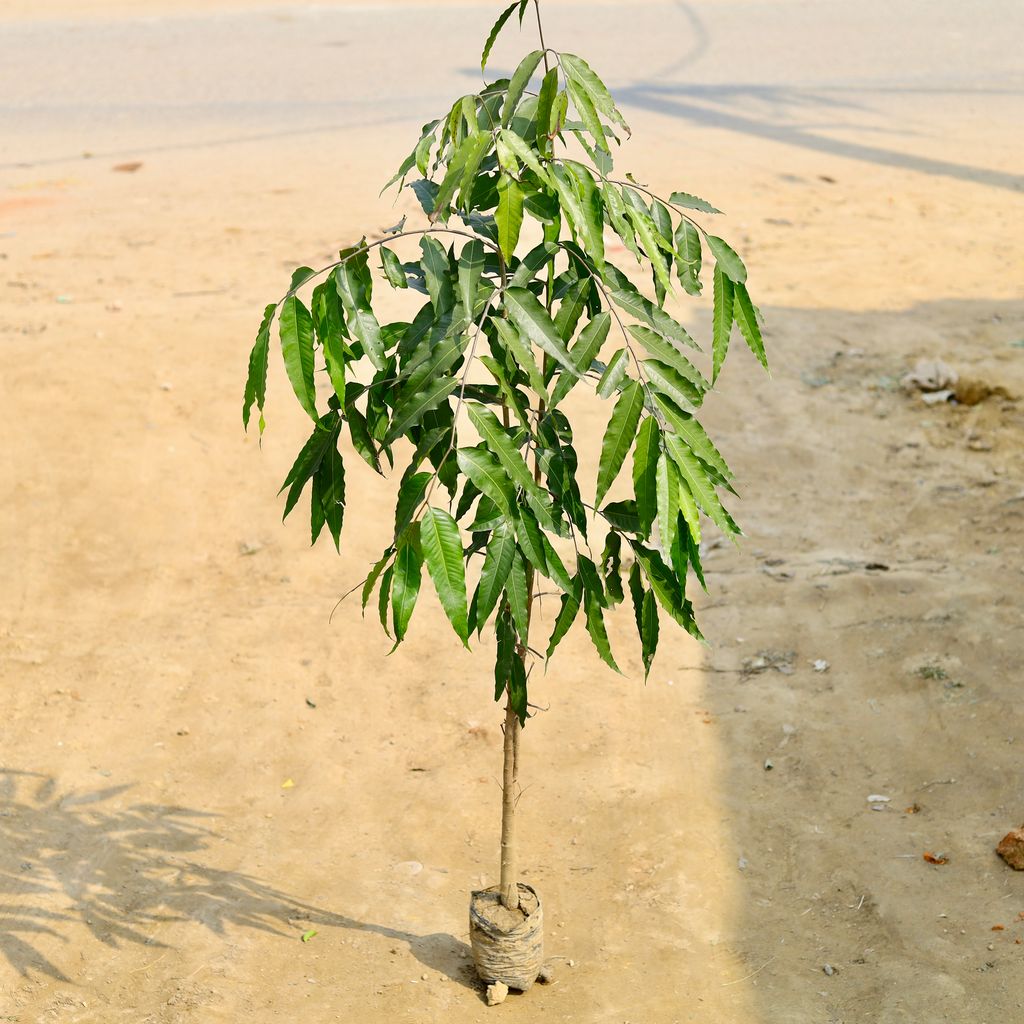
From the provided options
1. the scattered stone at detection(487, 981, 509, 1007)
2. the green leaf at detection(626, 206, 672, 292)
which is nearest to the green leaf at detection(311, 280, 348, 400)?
the green leaf at detection(626, 206, 672, 292)

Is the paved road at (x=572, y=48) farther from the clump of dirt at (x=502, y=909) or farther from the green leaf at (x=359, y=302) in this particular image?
the green leaf at (x=359, y=302)

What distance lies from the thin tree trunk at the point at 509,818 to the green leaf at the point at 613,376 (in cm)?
126

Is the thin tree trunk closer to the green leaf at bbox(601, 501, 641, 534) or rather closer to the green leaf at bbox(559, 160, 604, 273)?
the green leaf at bbox(601, 501, 641, 534)

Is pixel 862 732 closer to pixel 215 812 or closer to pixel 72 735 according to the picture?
pixel 215 812

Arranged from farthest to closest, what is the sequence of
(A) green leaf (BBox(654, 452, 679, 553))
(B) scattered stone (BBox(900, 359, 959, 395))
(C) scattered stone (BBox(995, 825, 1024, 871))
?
(B) scattered stone (BBox(900, 359, 959, 395)) < (C) scattered stone (BBox(995, 825, 1024, 871)) < (A) green leaf (BBox(654, 452, 679, 553))

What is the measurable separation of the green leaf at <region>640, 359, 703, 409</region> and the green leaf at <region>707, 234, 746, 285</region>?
0.26 meters

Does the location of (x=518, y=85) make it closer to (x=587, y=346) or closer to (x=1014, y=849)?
(x=587, y=346)

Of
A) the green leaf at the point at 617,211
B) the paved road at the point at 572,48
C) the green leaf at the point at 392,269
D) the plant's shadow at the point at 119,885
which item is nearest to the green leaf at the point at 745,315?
the green leaf at the point at 617,211

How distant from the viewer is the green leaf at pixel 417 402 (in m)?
2.47

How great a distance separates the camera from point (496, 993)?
11.9 ft

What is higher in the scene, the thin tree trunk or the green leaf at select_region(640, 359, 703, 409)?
the green leaf at select_region(640, 359, 703, 409)

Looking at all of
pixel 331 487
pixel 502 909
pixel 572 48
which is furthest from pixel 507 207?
pixel 572 48

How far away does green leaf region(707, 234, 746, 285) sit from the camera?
265 cm

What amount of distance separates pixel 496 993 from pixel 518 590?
1615 mm
